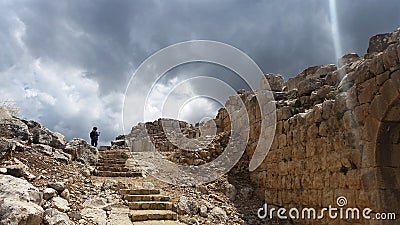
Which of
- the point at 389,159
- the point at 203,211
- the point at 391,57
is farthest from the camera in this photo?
the point at 203,211

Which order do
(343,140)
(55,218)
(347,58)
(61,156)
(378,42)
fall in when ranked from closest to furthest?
(55,218)
(343,140)
(378,42)
(347,58)
(61,156)

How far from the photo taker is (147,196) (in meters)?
7.92

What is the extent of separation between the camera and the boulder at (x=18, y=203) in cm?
442

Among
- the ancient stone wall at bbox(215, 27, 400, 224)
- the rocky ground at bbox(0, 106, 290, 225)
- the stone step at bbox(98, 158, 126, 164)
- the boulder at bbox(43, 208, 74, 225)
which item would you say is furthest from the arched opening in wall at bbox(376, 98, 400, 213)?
the stone step at bbox(98, 158, 126, 164)

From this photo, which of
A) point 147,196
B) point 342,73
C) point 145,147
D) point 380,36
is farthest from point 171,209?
point 145,147

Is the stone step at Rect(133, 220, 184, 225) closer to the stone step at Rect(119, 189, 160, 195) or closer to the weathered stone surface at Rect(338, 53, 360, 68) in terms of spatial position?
the stone step at Rect(119, 189, 160, 195)

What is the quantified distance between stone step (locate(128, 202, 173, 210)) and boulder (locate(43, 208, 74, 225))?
2061mm

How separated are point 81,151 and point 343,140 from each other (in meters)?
7.68

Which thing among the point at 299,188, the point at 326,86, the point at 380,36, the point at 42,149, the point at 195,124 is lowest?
the point at 299,188

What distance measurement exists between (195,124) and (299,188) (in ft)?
45.1

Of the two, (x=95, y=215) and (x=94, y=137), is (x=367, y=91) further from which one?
(x=94, y=137)

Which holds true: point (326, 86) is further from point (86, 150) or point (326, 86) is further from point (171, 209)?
point (86, 150)

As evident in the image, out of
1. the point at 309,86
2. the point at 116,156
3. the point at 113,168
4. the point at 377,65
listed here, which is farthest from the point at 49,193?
the point at 309,86

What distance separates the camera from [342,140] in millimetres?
6441
